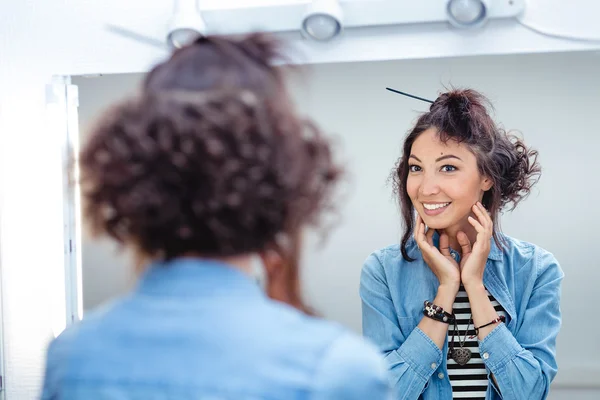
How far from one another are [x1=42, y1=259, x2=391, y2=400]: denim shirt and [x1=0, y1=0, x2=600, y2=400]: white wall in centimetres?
→ 104

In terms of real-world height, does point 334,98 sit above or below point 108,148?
above

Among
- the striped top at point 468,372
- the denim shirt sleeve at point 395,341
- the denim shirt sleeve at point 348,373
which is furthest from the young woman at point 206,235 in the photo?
the striped top at point 468,372

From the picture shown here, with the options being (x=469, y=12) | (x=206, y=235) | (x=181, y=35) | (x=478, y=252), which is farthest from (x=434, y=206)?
(x=206, y=235)

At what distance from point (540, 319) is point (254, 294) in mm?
863

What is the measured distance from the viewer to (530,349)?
4.04 ft

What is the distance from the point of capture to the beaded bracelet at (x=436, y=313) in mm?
1232

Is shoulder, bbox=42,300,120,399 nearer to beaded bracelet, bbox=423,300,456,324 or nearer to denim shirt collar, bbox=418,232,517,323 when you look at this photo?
beaded bracelet, bbox=423,300,456,324

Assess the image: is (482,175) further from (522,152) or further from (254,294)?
(254,294)

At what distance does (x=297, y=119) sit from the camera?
1.78ft

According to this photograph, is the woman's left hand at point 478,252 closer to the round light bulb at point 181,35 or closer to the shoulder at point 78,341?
the round light bulb at point 181,35

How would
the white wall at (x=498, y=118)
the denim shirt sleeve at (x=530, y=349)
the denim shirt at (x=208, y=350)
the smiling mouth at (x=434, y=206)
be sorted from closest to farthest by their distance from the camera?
the denim shirt at (x=208, y=350) < the denim shirt sleeve at (x=530, y=349) < the smiling mouth at (x=434, y=206) < the white wall at (x=498, y=118)

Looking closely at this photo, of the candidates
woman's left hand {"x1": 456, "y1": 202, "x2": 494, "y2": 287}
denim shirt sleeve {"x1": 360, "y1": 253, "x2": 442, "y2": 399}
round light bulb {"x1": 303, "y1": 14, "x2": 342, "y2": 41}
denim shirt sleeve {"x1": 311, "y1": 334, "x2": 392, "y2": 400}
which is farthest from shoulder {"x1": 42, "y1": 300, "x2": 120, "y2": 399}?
round light bulb {"x1": 303, "y1": 14, "x2": 342, "y2": 41}

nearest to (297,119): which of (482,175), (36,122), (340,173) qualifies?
(340,173)

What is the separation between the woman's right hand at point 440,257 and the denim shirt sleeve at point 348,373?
783mm
